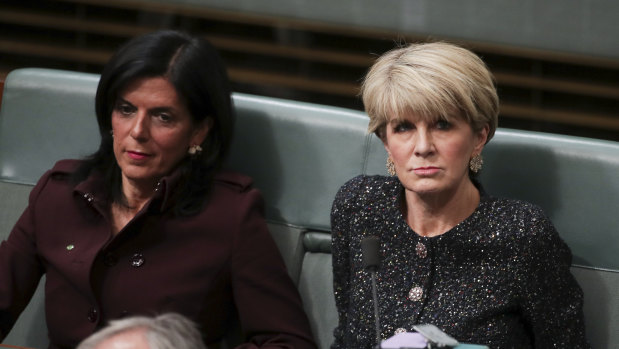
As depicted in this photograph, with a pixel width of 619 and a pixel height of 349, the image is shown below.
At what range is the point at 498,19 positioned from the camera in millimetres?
3207

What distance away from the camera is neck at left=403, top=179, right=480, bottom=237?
2160 mm

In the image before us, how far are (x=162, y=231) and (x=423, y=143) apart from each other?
700 mm

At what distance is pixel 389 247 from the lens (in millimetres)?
2219

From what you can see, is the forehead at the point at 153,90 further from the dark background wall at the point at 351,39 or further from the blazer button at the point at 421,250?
the dark background wall at the point at 351,39

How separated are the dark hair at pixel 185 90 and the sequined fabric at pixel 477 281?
42 cm

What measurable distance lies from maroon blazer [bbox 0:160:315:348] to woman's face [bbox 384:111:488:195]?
0.45 m

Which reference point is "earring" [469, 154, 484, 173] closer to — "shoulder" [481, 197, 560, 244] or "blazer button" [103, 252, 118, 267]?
"shoulder" [481, 197, 560, 244]

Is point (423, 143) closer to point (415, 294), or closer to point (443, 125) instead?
point (443, 125)

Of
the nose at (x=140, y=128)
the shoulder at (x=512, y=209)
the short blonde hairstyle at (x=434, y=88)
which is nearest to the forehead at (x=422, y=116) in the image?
the short blonde hairstyle at (x=434, y=88)

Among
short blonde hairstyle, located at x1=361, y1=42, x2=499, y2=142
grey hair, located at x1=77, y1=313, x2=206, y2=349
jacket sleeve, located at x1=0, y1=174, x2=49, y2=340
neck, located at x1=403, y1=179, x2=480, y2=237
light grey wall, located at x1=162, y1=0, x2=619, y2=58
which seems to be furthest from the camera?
light grey wall, located at x1=162, y1=0, x2=619, y2=58

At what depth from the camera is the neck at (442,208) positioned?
2.16 meters

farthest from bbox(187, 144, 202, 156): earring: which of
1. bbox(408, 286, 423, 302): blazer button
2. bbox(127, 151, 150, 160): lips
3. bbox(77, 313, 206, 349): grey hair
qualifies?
bbox(77, 313, 206, 349): grey hair

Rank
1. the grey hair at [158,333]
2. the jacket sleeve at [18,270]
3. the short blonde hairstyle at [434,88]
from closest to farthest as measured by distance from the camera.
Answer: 1. the grey hair at [158,333]
2. the short blonde hairstyle at [434,88]
3. the jacket sleeve at [18,270]

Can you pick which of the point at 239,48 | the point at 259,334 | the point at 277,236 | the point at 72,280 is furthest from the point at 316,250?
the point at 239,48
